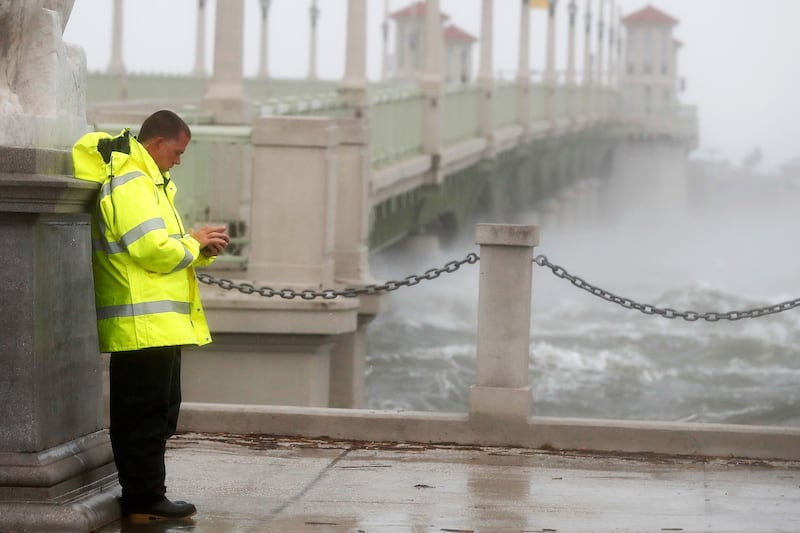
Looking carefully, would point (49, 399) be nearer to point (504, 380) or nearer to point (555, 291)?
point (504, 380)

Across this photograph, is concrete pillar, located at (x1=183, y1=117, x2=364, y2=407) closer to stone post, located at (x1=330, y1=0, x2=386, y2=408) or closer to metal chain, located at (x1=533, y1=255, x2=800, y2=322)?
stone post, located at (x1=330, y1=0, x2=386, y2=408)

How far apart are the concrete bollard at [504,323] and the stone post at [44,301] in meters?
2.97

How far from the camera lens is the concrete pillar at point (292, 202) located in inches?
532

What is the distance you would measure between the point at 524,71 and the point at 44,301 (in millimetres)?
49585

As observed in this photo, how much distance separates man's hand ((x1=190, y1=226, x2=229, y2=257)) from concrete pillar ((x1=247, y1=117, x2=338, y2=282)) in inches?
237

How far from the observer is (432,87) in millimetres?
32406

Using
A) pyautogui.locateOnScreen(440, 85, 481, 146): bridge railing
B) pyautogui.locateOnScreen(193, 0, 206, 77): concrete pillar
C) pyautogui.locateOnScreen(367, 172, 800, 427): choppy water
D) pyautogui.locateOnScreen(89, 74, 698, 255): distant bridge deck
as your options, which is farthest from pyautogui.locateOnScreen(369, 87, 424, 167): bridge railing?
pyautogui.locateOnScreen(193, 0, 206, 77): concrete pillar

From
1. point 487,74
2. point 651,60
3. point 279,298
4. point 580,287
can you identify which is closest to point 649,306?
point 580,287

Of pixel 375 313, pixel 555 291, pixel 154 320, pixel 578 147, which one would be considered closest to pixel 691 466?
pixel 154 320

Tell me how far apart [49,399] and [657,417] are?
68.5ft

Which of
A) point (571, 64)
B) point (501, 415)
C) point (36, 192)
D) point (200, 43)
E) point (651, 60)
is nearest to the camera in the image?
point (36, 192)

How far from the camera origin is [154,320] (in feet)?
23.8

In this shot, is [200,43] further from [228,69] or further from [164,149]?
[164,149]

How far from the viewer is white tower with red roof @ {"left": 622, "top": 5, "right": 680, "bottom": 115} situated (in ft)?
478
